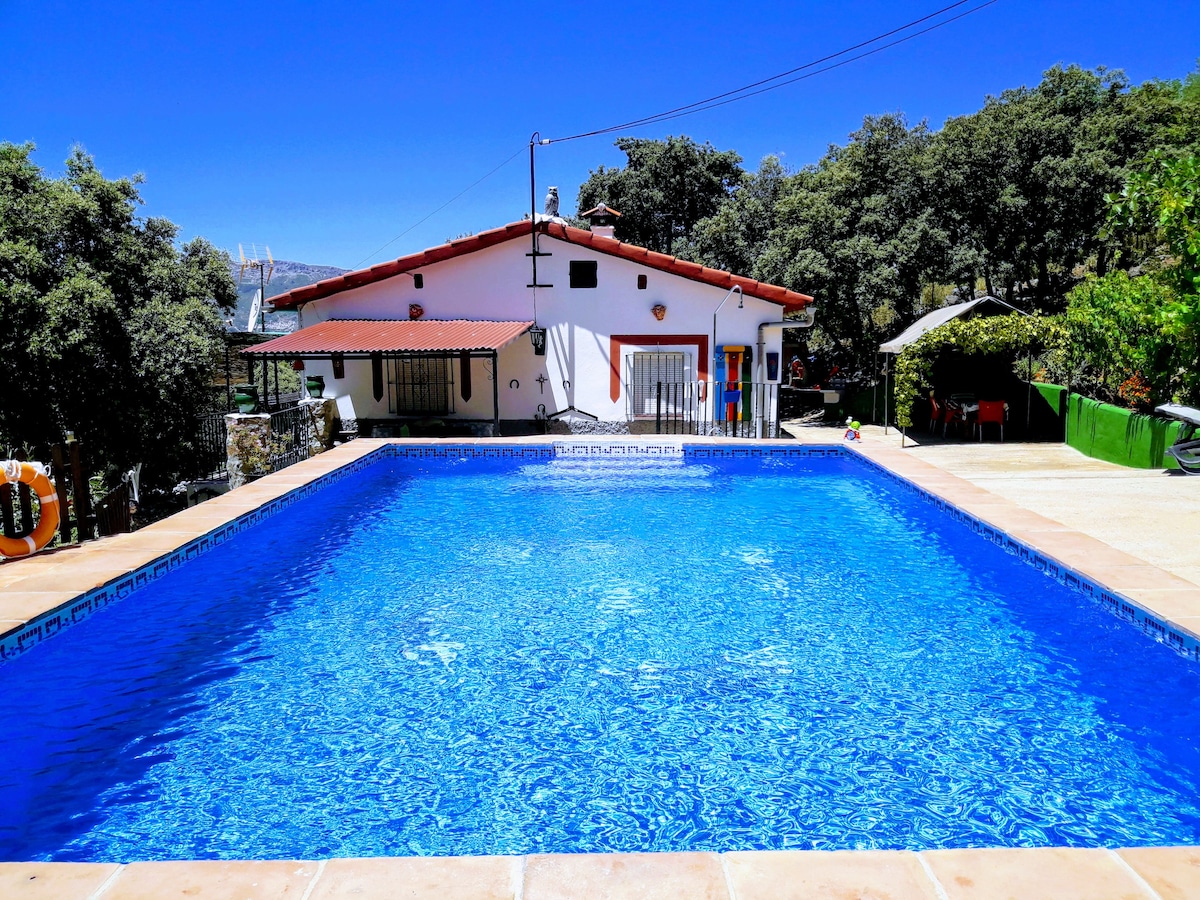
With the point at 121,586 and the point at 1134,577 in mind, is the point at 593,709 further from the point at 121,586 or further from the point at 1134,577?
the point at 1134,577

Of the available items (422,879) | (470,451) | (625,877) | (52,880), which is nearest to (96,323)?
(470,451)

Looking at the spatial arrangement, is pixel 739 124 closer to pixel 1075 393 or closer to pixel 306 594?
pixel 1075 393

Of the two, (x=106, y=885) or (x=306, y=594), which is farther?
(x=306, y=594)

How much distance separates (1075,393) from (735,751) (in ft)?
48.5

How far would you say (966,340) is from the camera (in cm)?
1689

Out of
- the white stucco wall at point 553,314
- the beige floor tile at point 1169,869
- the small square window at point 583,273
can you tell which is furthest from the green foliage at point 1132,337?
the beige floor tile at point 1169,869

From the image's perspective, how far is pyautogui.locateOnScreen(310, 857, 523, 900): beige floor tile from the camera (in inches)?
129

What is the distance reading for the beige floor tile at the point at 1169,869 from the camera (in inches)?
127

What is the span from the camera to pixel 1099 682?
20.2 feet

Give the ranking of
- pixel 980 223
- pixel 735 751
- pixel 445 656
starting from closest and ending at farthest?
pixel 735 751 → pixel 445 656 → pixel 980 223

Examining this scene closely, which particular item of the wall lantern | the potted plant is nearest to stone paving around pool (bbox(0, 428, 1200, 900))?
the potted plant

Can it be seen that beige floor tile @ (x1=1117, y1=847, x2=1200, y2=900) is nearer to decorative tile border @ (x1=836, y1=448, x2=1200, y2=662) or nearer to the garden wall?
decorative tile border @ (x1=836, y1=448, x2=1200, y2=662)

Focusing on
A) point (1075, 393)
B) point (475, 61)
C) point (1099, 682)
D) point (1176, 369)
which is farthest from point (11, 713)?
point (475, 61)

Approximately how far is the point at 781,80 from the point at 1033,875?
21.4 meters
